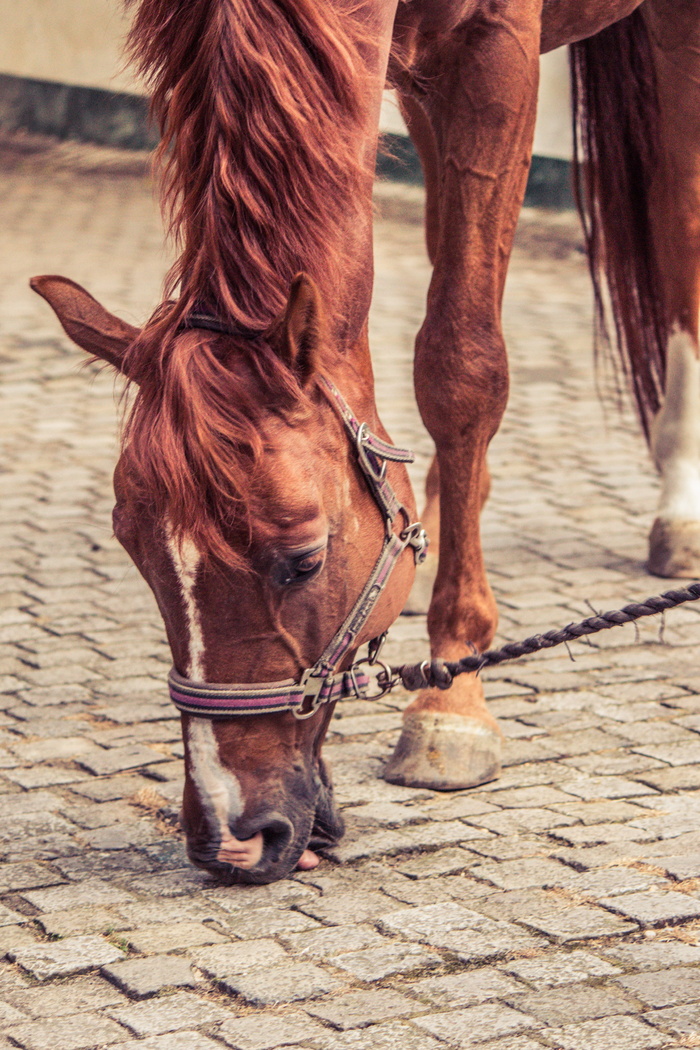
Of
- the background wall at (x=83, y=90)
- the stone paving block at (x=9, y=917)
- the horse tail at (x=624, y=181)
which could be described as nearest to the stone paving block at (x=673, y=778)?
the stone paving block at (x=9, y=917)

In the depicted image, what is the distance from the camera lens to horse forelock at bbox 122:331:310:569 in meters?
2.56

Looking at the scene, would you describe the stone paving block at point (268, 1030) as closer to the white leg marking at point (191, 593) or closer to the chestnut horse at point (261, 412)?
the chestnut horse at point (261, 412)

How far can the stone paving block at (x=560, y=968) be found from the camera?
2.62 meters

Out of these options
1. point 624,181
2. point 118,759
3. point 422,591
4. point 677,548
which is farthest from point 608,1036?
point 624,181

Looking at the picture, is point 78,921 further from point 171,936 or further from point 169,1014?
point 169,1014

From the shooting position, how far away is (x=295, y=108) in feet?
8.88

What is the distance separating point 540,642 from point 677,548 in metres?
2.10

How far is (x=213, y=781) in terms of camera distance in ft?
9.20

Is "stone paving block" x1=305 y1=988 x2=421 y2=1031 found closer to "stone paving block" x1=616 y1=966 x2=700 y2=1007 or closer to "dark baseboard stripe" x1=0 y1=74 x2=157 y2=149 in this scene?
"stone paving block" x1=616 y1=966 x2=700 y2=1007

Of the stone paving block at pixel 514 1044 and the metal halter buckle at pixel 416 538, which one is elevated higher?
the metal halter buckle at pixel 416 538

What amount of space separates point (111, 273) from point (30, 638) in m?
6.56

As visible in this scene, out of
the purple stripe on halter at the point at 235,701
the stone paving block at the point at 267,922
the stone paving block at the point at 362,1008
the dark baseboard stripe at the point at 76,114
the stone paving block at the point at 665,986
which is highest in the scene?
the dark baseboard stripe at the point at 76,114

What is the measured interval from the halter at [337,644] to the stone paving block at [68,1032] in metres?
0.57

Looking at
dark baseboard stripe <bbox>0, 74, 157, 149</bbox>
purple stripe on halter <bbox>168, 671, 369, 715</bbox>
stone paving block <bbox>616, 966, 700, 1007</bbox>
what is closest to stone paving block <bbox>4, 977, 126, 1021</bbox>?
purple stripe on halter <bbox>168, 671, 369, 715</bbox>
